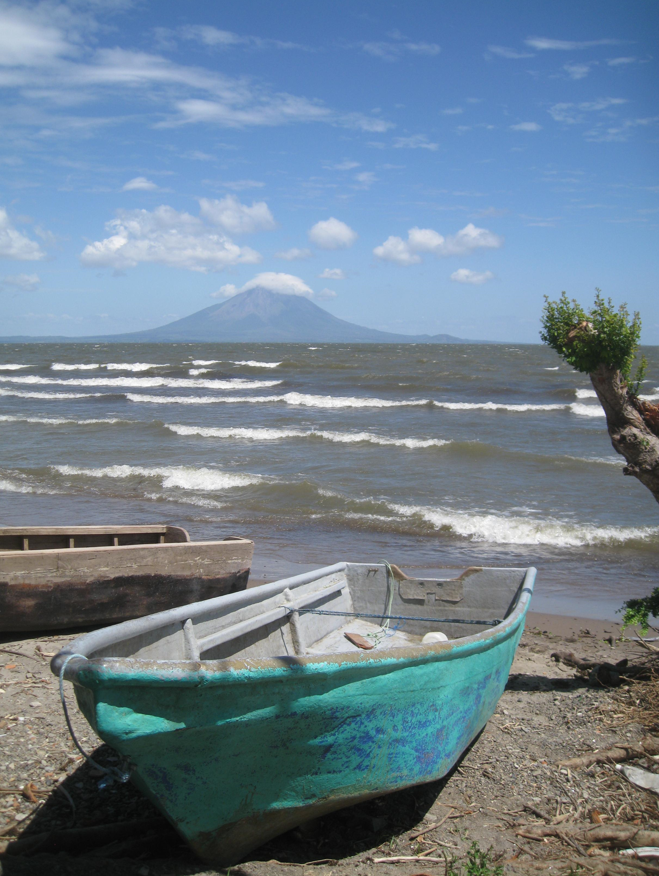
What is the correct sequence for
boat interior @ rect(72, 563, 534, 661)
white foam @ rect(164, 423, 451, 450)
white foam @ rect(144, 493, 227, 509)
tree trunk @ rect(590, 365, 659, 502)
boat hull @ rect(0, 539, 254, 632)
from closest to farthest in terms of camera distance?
boat interior @ rect(72, 563, 534, 661) → tree trunk @ rect(590, 365, 659, 502) → boat hull @ rect(0, 539, 254, 632) → white foam @ rect(144, 493, 227, 509) → white foam @ rect(164, 423, 451, 450)

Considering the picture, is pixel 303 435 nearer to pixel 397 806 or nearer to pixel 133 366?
pixel 397 806

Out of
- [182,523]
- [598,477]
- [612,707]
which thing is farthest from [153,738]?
[598,477]

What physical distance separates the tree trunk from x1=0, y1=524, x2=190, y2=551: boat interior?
447 cm

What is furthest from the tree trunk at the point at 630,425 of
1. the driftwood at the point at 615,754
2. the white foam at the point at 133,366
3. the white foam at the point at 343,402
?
the white foam at the point at 133,366

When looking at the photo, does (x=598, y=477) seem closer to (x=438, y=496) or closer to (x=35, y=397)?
(x=438, y=496)

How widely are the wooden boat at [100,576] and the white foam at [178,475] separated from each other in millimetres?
6669

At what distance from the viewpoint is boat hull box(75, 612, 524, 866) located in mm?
2773

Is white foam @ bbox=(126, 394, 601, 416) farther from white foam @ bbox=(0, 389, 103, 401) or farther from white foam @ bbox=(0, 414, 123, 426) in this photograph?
white foam @ bbox=(0, 414, 123, 426)

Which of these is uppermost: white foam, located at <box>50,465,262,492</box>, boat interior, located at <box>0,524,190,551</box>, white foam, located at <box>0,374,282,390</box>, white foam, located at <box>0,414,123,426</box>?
white foam, located at <box>0,374,282,390</box>

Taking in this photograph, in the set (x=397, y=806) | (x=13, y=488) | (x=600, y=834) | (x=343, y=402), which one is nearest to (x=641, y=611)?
(x=600, y=834)

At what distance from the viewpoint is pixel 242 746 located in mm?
3008

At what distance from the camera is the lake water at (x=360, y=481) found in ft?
32.7

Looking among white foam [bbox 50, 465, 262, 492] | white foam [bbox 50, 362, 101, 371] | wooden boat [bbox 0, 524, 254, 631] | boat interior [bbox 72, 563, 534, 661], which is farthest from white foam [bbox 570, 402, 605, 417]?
white foam [bbox 50, 362, 101, 371]

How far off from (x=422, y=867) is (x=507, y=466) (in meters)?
13.5
